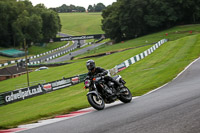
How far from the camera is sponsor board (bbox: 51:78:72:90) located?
115 ft

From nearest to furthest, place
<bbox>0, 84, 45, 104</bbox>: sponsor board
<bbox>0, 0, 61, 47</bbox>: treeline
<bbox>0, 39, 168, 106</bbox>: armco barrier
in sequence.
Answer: <bbox>0, 84, 45, 104</bbox>: sponsor board → <bbox>0, 39, 168, 106</bbox>: armco barrier → <bbox>0, 0, 61, 47</bbox>: treeline

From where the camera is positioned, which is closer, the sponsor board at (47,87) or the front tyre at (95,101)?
the front tyre at (95,101)

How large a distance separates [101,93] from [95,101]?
0.70 m

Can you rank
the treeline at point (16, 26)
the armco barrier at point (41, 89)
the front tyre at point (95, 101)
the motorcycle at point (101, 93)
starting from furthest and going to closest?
the treeline at point (16, 26), the armco barrier at point (41, 89), the motorcycle at point (101, 93), the front tyre at point (95, 101)

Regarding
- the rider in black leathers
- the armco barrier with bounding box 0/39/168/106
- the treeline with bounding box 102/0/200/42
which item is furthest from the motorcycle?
the treeline with bounding box 102/0/200/42

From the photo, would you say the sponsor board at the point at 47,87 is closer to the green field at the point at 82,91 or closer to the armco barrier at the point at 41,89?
the armco barrier at the point at 41,89

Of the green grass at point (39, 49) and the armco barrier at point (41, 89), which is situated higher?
the armco barrier at point (41, 89)

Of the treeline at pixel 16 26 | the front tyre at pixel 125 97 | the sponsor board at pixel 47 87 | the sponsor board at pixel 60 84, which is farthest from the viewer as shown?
the treeline at pixel 16 26

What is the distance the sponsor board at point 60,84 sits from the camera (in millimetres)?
35188

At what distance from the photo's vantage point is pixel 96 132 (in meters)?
6.85

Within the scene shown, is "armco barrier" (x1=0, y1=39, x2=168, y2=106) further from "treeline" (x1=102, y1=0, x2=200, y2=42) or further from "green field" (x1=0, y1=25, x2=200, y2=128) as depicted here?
"treeline" (x1=102, y1=0, x2=200, y2=42)

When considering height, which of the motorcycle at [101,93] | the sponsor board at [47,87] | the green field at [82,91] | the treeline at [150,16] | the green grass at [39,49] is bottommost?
the green grass at [39,49]

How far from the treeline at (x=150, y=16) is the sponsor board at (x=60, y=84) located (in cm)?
6006

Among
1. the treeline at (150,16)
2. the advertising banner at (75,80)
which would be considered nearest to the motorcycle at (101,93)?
the advertising banner at (75,80)
